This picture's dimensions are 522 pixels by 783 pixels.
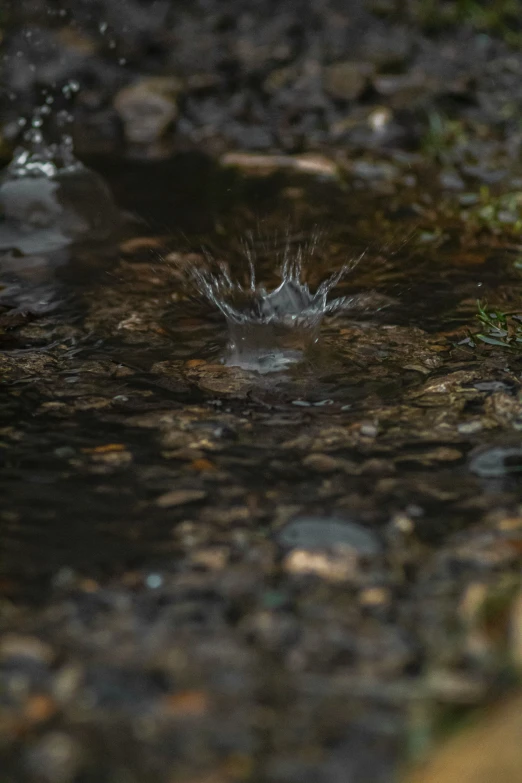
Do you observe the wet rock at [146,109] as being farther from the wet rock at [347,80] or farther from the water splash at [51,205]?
the wet rock at [347,80]

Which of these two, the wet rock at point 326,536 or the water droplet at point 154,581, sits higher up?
the water droplet at point 154,581

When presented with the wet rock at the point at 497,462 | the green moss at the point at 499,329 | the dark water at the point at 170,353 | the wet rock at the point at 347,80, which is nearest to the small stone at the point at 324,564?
the dark water at the point at 170,353

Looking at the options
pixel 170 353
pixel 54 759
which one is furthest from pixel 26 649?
pixel 170 353

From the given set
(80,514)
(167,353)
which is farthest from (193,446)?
(167,353)

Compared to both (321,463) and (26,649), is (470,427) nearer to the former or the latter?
(321,463)

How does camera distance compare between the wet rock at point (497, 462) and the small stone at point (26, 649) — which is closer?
the small stone at point (26, 649)

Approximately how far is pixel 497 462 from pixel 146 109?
12.0ft

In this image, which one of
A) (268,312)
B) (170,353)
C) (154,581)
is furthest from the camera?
(268,312)

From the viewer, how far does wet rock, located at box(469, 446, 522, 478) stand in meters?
2.45

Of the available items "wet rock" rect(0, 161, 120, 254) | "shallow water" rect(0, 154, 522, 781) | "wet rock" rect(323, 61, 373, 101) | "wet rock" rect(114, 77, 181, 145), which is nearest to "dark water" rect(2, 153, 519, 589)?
"shallow water" rect(0, 154, 522, 781)

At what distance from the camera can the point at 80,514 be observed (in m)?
2.34

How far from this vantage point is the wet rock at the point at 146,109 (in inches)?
212

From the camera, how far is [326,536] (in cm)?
220

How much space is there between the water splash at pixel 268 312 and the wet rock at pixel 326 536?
3.17 ft
